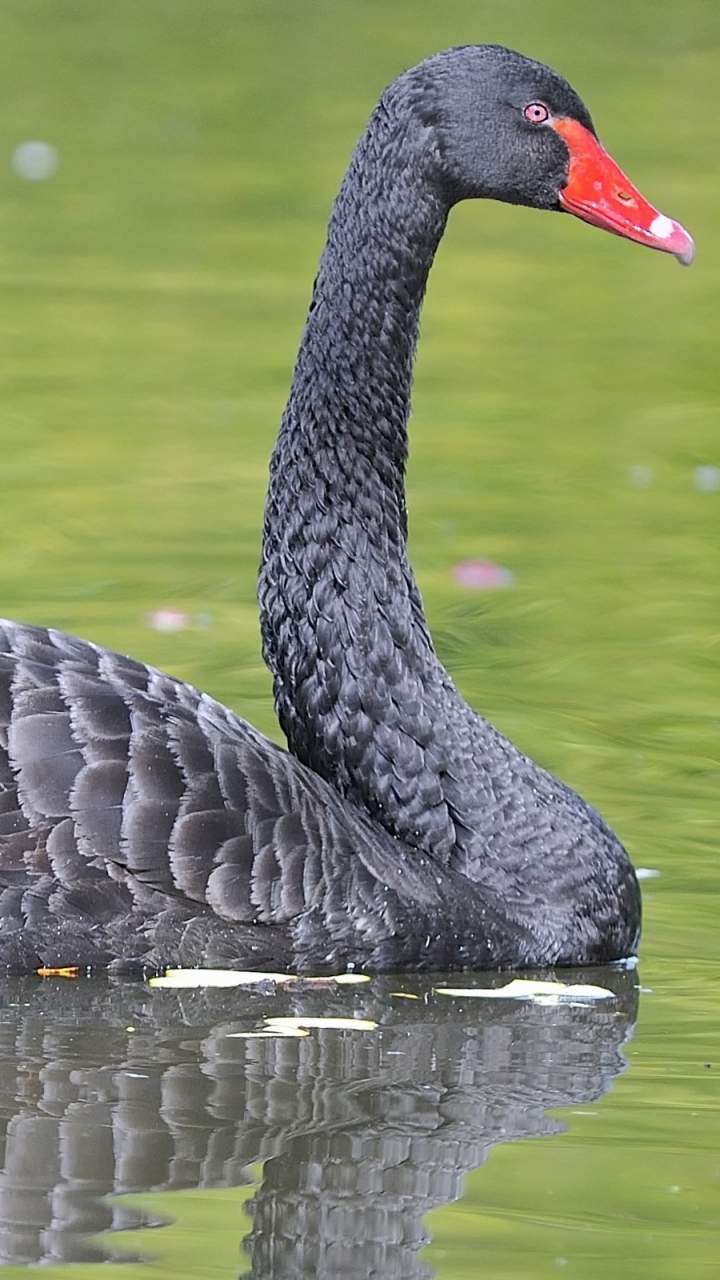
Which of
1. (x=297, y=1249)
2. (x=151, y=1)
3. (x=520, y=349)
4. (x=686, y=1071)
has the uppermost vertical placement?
(x=151, y=1)

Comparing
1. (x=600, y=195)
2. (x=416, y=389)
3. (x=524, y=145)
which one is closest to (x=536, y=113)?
(x=524, y=145)

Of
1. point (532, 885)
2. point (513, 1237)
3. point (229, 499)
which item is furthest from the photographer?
point (229, 499)

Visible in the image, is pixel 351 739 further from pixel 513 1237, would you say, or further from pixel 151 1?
pixel 151 1

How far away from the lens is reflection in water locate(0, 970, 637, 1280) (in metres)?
3.87

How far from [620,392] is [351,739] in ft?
14.0

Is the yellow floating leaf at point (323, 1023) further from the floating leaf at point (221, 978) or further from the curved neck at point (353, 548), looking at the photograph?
the curved neck at point (353, 548)

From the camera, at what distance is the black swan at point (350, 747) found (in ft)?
15.9

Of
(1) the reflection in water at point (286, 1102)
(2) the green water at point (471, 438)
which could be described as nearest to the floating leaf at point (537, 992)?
(1) the reflection in water at point (286, 1102)

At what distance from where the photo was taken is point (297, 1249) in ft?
12.4

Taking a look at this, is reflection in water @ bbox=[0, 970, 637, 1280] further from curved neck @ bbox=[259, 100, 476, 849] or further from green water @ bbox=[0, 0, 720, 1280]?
curved neck @ bbox=[259, 100, 476, 849]

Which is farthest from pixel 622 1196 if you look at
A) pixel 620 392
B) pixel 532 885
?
pixel 620 392

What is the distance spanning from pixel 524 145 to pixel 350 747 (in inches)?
51.5

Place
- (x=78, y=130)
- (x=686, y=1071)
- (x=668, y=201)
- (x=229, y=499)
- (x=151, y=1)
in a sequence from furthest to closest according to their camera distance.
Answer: (x=151, y=1) < (x=78, y=130) < (x=668, y=201) < (x=229, y=499) < (x=686, y=1071)

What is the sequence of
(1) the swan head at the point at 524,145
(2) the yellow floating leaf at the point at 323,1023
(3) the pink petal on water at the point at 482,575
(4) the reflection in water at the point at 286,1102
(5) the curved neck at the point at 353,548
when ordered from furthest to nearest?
1. (3) the pink petal on water at the point at 482,575
2. (5) the curved neck at the point at 353,548
3. (1) the swan head at the point at 524,145
4. (2) the yellow floating leaf at the point at 323,1023
5. (4) the reflection in water at the point at 286,1102
